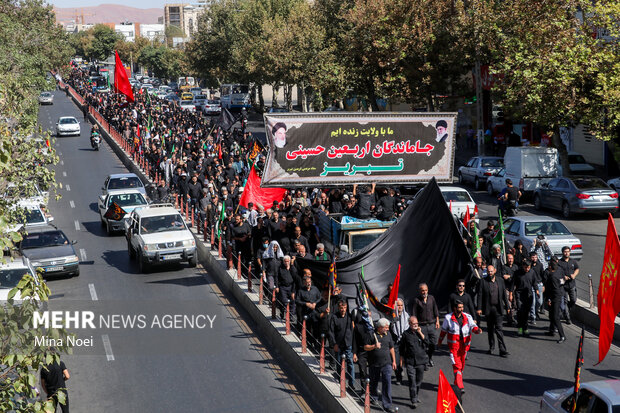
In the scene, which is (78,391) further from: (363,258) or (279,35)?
(279,35)

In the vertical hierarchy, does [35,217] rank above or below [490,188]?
above

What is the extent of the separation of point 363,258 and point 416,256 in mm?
965

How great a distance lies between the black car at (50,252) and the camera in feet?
72.5

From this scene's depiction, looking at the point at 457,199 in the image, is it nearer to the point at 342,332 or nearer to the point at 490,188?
the point at 490,188

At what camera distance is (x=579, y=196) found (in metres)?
28.8

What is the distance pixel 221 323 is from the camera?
713 inches

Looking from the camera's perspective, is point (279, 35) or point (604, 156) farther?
point (279, 35)

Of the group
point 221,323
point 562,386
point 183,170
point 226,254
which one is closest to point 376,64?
point 183,170

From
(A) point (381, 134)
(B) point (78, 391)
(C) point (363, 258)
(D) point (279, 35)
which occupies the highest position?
(D) point (279, 35)

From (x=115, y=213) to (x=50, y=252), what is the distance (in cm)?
511

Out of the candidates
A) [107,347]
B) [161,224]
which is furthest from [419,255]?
[161,224]

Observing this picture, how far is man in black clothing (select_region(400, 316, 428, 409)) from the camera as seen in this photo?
42.1 feet

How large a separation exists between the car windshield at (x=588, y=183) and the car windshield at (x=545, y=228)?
7.80 m

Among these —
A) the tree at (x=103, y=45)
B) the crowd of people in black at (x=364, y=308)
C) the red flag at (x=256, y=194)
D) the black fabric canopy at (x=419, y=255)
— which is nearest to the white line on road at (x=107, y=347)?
the crowd of people in black at (x=364, y=308)
